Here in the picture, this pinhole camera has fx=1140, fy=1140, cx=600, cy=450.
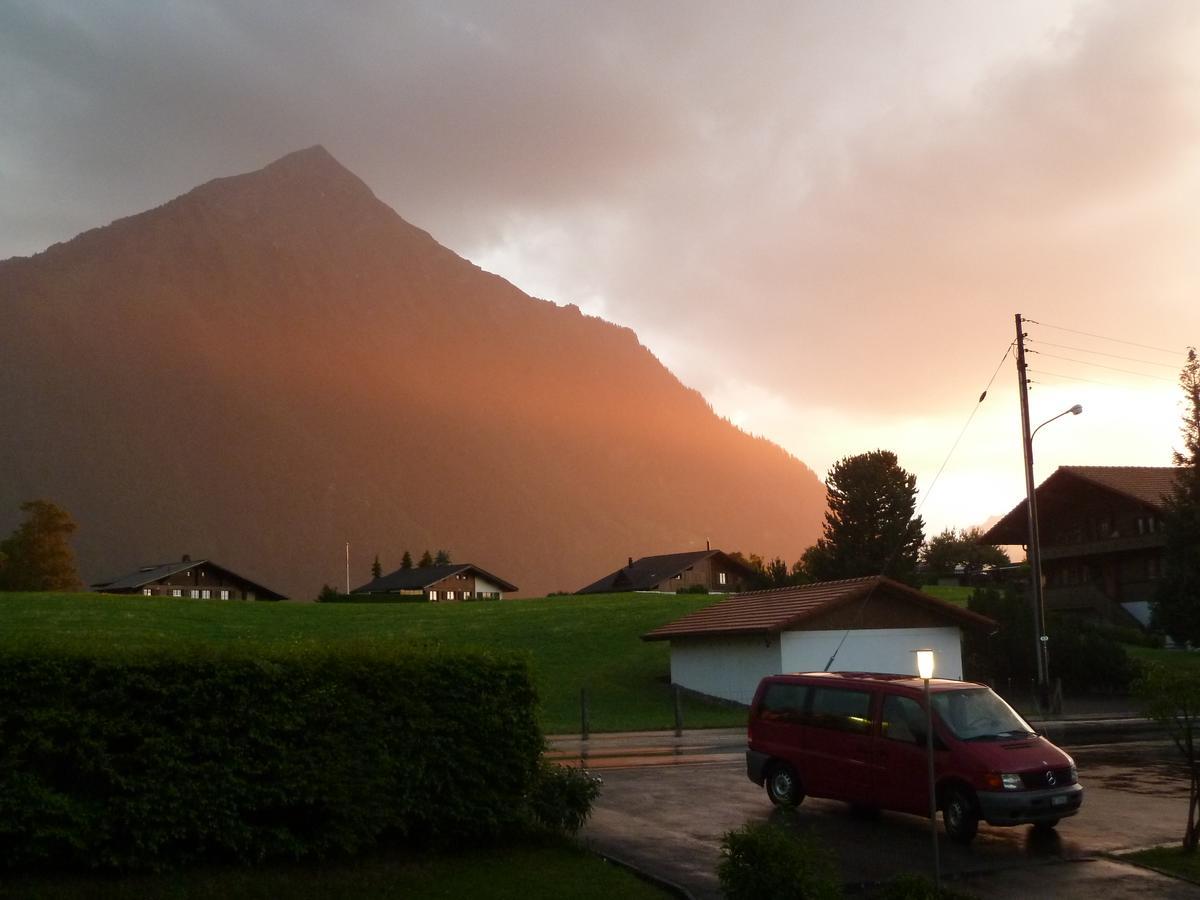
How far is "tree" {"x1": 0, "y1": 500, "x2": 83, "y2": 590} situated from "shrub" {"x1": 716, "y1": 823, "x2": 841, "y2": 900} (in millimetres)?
101875

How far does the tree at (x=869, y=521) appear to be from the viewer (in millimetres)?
74688

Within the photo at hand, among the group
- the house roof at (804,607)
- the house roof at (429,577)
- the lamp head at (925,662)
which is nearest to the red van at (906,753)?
the lamp head at (925,662)

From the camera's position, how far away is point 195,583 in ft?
327

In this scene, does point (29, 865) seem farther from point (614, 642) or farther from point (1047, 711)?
point (614, 642)

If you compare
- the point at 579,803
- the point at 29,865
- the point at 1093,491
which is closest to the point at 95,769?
the point at 29,865

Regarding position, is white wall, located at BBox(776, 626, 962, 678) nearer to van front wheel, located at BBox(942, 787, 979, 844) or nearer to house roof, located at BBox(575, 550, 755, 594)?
van front wheel, located at BBox(942, 787, 979, 844)

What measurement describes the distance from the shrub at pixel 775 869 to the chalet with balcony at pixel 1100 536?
5675cm

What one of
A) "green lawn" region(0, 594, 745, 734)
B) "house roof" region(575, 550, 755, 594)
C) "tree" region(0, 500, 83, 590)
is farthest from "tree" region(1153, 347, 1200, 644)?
"tree" region(0, 500, 83, 590)

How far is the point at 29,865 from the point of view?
33.7 ft

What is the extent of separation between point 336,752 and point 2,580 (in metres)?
103

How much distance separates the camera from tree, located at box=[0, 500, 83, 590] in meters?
100

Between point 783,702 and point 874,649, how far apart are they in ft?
69.0

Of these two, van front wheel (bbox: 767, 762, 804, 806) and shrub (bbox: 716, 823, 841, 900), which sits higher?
shrub (bbox: 716, 823, 841, 900)

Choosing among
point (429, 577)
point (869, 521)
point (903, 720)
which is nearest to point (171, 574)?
point (429, 577)
